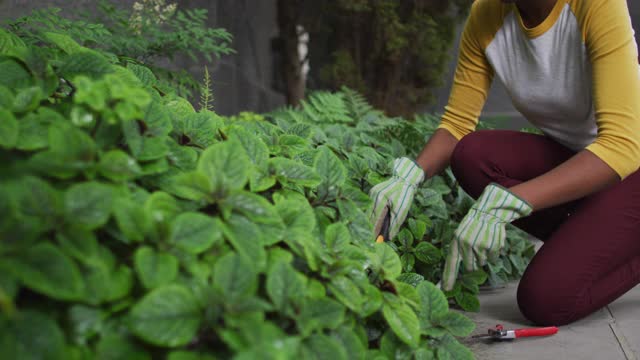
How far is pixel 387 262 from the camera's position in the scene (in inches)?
57.4

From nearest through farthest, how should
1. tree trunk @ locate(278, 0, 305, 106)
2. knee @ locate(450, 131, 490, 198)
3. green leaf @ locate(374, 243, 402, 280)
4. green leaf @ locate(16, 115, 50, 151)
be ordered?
green leaf @ locate(16, 115, 50, 151) → green leaf @ locate(374, 243, 402, 280) → knee @ locate(450, 131, 490, 198) → tree trunk @ locate(278, 0, 305, 106)

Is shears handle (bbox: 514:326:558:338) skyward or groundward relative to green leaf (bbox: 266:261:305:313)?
groundward

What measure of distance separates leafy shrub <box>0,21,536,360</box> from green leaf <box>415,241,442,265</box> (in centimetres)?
63

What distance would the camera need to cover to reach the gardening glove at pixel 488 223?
1.84 m

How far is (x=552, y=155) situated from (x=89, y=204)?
184cm

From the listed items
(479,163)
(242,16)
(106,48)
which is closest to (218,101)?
(242,16)

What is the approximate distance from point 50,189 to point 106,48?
88.1 inches

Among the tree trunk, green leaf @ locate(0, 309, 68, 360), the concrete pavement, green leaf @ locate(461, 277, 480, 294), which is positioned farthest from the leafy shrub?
the tree trunk

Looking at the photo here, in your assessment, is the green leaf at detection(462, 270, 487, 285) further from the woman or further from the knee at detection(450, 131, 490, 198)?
the knee at detection(450, 131, 490, 198)

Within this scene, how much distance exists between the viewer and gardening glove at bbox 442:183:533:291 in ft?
A: 6.03

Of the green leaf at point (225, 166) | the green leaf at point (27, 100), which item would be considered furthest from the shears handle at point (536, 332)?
the green leaf at point (27, 100)

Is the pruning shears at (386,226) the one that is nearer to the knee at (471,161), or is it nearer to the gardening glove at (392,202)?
the gardening glove at (392,202)

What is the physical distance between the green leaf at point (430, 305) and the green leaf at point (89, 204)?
77 centimetres

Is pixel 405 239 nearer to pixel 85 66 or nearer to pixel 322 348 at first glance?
pixel 322 348
